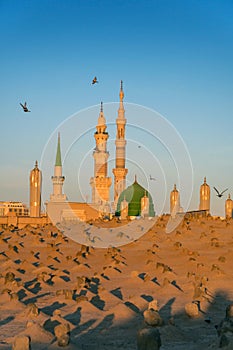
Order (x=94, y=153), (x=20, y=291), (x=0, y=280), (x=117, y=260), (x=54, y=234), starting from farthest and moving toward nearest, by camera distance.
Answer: (x=94, y=153), (x=54, y=234), (x=117, y=260), (x=0, y=280), (x=20, y=291)

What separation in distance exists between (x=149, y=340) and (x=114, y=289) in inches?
188

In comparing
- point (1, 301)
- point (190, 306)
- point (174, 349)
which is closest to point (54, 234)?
point (1, 301)

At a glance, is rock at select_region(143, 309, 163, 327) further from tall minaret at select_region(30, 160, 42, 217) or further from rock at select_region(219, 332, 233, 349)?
tall minaret at select_region(30, 160, 42, 217)

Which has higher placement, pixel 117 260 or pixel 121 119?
pixel 121 119

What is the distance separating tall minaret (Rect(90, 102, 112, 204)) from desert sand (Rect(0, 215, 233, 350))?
4597 cm

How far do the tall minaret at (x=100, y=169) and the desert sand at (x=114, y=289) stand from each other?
45966 mm

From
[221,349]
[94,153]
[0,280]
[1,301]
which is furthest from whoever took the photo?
[94,153]

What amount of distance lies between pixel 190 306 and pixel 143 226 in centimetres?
1352

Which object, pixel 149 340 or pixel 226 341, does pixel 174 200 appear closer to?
pixel 149 340

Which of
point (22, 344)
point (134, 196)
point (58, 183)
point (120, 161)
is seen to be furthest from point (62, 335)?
point (58, 183)

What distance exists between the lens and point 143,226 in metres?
21.4

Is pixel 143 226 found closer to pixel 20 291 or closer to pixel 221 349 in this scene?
pixel 20 291

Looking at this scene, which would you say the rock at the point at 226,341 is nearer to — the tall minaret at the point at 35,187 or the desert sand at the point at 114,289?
the desert sand at the point at 114,289

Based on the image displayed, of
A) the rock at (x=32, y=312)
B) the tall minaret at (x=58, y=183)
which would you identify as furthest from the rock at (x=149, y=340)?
the tall minaret at (x=58, y=183)
